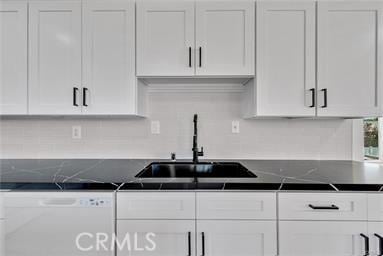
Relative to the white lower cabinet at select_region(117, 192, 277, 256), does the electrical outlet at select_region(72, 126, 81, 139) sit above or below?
above

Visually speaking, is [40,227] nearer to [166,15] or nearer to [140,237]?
[140,237]

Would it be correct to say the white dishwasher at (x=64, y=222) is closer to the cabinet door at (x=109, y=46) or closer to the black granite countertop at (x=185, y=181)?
the black granite countertop at (x=185, y=181)

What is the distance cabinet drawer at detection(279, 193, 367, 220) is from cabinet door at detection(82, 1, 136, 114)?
4.12ft

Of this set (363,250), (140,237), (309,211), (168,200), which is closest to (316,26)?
(309,211)

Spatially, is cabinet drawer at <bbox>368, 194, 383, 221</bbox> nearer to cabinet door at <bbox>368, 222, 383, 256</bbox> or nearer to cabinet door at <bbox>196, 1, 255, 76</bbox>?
cabinet door at <bbox>368, 222, 383, 256</bbox>

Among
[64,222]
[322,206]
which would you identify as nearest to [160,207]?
[64,222]

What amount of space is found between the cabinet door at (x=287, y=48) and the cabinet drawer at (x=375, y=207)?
660mm

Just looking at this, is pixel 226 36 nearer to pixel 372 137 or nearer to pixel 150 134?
pixel 150 134

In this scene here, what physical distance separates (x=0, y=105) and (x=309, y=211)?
2.14 meters

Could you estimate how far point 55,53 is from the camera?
1.60 meters

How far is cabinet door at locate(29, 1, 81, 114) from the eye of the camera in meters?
1.60

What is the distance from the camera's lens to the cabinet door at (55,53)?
1.60 meters

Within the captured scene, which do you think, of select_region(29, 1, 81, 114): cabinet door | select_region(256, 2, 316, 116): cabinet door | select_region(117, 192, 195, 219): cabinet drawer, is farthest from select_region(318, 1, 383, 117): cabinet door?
select_region(29, 1, 81, 114): cabinet door

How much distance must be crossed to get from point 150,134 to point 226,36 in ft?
3.31
